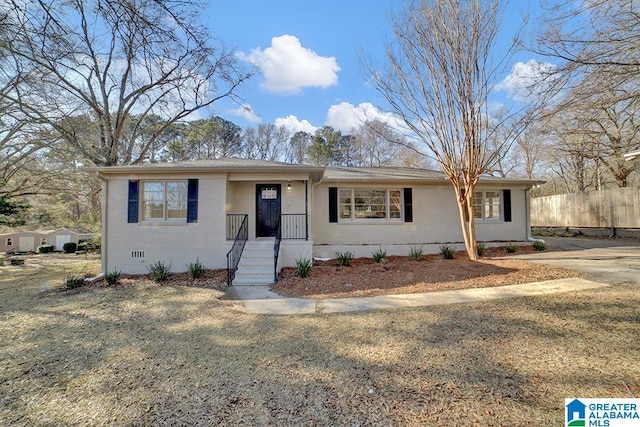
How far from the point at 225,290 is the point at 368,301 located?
3.25 m

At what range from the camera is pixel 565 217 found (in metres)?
16.4

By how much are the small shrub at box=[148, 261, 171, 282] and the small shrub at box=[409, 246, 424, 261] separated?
732 cm

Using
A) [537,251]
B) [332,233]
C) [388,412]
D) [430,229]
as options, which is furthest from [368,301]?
[537,251]

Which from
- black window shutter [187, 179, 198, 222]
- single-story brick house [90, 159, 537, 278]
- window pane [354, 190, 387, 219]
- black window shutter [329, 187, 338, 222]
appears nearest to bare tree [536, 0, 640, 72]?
single-story brick house [90, 159, 537, 278]

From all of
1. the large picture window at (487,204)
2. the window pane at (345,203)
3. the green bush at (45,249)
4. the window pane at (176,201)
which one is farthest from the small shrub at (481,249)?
the green bush at (45,249)

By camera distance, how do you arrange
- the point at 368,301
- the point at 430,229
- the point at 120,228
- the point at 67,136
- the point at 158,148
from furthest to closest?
the point at 158,148
the point at 67,136
the point at 430,229
the point at 120,228
the point at 368,301

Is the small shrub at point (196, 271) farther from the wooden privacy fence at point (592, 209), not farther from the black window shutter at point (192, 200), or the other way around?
the wooden privacy fence at point (592, 209)

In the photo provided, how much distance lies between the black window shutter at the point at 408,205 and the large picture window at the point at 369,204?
186 mm

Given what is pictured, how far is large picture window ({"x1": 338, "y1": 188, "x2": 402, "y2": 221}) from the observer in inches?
423

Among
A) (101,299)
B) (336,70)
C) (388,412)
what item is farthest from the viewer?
(336,70)

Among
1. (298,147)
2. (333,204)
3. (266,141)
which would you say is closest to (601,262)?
(333,204)

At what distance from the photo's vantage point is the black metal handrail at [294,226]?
9625 mm

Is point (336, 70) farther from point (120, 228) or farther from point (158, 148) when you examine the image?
point (158, 148)

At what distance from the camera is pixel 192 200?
8617mm
